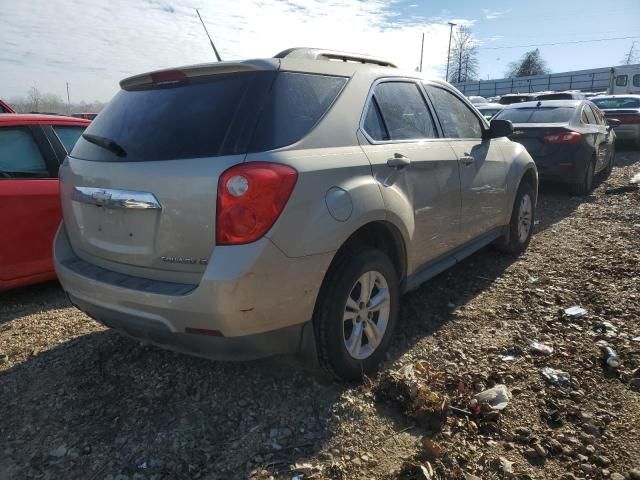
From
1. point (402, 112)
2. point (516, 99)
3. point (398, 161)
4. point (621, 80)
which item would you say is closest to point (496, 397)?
point (398, 161)

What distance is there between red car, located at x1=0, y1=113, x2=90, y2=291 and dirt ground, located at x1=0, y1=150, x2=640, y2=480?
0.42 m

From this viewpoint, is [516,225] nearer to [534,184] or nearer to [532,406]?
[534,184]

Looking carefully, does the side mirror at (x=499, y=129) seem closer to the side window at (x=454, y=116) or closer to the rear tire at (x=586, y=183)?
the side window at (x=454, y=116)

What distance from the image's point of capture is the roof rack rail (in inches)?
113

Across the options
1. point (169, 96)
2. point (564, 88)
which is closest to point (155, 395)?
point (169, 96)

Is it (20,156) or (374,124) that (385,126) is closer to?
(374,124)

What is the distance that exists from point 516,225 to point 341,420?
3248mm

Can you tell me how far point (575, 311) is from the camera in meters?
3.84

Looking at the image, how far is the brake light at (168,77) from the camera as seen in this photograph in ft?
8.87

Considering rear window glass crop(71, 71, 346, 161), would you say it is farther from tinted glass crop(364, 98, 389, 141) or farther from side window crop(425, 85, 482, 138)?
side window crop(425, 85, 482, 138)

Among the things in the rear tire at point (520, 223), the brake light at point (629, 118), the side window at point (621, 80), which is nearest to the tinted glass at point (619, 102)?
the brake light at point (629, 118)

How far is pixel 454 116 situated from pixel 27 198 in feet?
11.5

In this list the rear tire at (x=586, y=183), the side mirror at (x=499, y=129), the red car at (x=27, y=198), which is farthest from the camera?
the rear tire at (x=586, y=183)

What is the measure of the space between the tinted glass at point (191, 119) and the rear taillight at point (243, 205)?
0.15 metres
